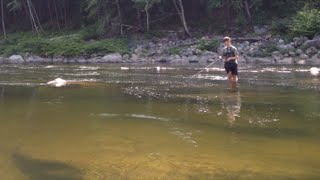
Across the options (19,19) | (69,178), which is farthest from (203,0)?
(69,178)

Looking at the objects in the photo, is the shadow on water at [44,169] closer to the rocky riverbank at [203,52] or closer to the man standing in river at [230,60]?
the man standing in river at [230,60]

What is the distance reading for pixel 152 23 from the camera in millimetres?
43281

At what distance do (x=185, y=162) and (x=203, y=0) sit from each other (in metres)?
37.5

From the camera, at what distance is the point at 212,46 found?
33188 mm

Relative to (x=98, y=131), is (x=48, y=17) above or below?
above

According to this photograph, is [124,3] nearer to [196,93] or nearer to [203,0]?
[203,0]

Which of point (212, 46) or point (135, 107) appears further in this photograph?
point (212, 46)

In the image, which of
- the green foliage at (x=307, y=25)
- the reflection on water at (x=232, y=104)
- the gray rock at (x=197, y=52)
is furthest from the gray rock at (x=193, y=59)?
the reflection on water at (x=232, y=104)

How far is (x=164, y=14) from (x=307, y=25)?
15113mm

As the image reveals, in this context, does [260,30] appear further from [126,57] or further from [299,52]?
[126,57]

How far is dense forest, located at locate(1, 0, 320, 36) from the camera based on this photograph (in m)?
38.3

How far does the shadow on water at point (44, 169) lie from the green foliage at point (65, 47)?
1131 inches

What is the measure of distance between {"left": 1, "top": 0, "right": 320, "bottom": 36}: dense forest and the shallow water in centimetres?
2415

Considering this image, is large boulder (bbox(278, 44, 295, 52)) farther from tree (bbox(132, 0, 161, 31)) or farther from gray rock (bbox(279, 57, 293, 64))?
tree (bbox(132, 0, 161, 31))
